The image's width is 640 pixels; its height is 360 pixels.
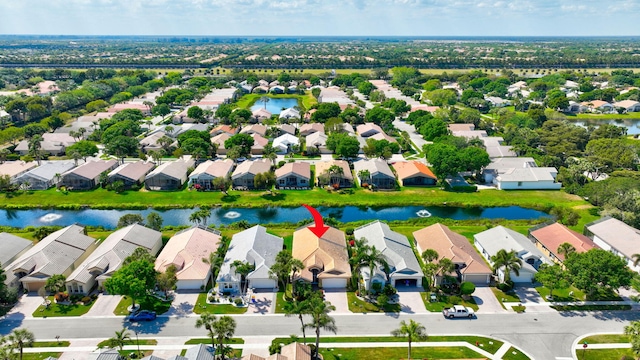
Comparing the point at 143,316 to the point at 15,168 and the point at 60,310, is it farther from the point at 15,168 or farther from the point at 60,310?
the point at 15,168

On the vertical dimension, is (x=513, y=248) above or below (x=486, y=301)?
above

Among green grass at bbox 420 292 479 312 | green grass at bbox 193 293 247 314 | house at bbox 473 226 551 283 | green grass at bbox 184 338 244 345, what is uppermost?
house at bbox 473 226 551 283

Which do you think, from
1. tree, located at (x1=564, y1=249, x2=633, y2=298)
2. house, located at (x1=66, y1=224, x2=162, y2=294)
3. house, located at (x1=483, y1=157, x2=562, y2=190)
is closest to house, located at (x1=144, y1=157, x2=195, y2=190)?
house, located at (x1=66, y1=224, x2=162, y2=294)

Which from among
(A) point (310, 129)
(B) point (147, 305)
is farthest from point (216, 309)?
(A) point (310, 129)

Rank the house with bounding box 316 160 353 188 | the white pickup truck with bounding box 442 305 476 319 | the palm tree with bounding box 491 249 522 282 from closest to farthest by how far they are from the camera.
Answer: the white pickup truck with bounding box 442 305 476 319, the palm tree with bounding box 491 249 522 282, the house with bounding box 316 160 353 188

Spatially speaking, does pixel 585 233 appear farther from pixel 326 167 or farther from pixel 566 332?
pixel 326 167

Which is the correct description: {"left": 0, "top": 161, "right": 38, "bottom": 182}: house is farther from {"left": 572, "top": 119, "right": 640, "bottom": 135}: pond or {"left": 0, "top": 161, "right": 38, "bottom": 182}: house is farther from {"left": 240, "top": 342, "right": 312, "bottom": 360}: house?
{"left": 572, "top": 119, "right": 640, "bottom": 135}: pond
